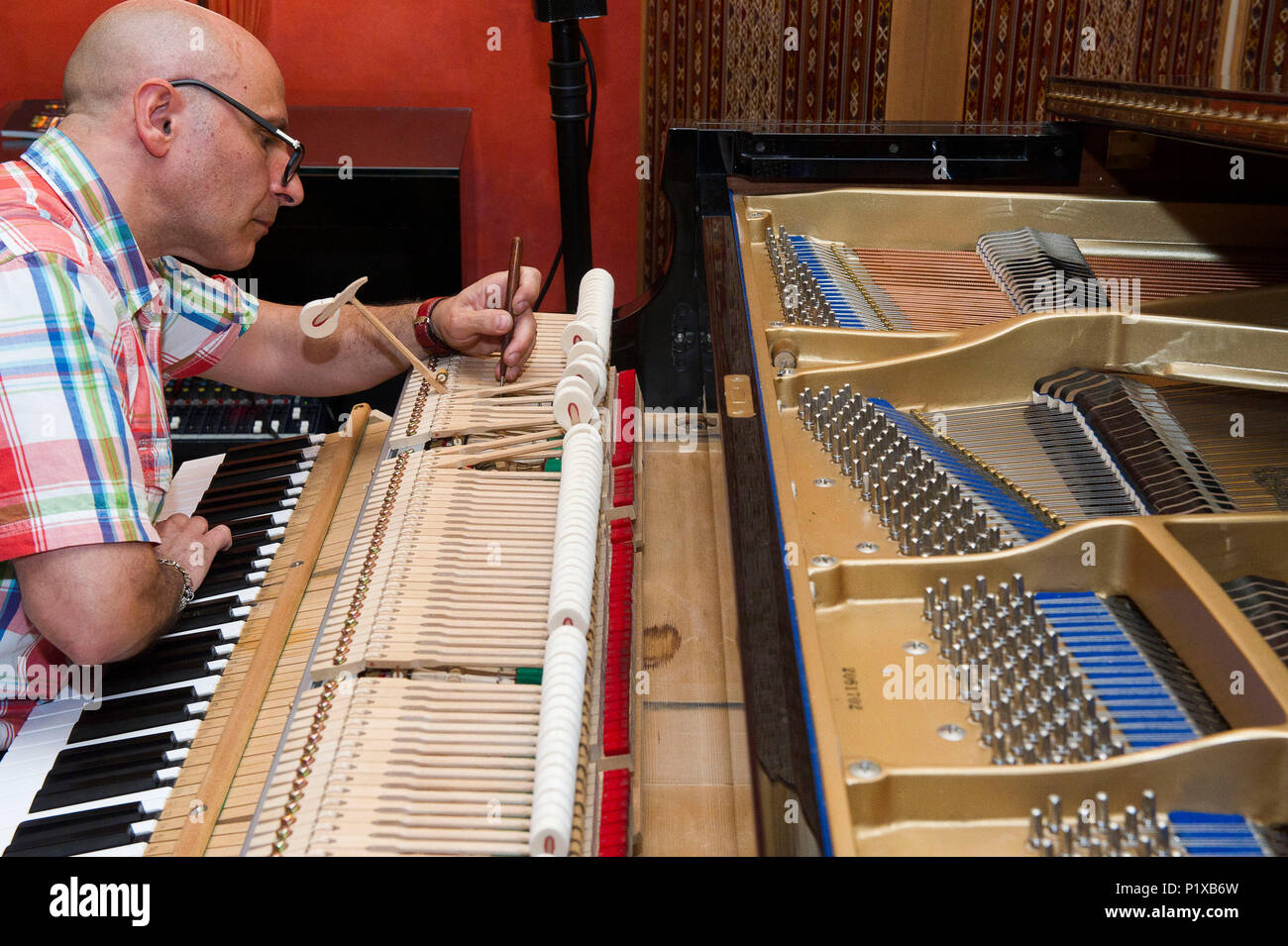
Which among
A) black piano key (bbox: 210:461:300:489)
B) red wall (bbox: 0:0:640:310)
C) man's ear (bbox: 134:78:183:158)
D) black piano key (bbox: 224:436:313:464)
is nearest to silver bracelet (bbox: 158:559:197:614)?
black piano key (bbox: 210:461:300:489)

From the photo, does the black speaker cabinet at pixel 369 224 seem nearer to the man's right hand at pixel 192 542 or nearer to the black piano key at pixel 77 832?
the man's right hand at pixel 192 542

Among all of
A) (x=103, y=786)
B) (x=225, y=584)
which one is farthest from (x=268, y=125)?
(x=103, y=786)

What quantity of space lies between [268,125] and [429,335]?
54 centimetres

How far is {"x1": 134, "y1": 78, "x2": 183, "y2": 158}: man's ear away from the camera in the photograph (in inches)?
67.0

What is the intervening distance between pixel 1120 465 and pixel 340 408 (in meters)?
2.99

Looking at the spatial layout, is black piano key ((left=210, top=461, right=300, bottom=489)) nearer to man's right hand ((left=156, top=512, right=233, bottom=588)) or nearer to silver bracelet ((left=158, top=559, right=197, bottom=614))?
man's right hand ((left=156, top=512, right=233, bottom=588))

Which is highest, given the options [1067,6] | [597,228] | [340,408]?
[1067,6]

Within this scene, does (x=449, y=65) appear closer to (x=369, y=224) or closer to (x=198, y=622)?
(x=369, y=224)

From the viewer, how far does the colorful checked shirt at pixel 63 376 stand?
4.83 feet

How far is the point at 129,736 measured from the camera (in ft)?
4.77
